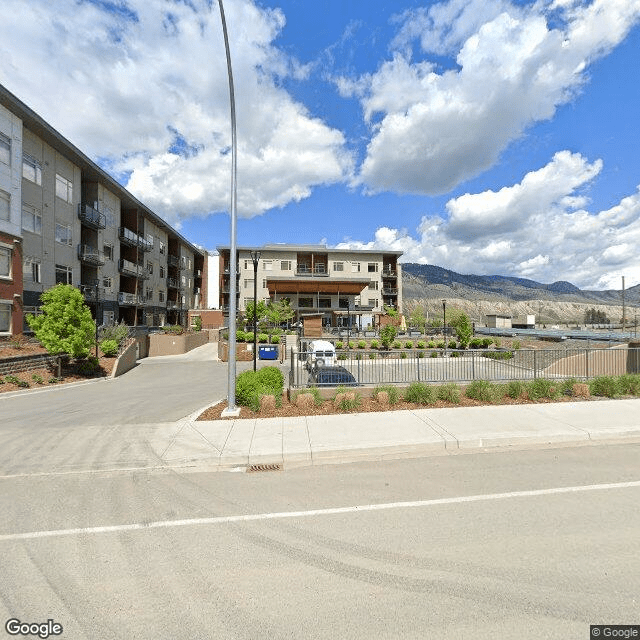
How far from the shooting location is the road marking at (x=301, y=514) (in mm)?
4031

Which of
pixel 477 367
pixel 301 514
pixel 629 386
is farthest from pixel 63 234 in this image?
pixel 629 386

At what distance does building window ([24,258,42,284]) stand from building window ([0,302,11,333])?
14.7ft

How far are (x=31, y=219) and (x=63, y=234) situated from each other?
3791 millimetres

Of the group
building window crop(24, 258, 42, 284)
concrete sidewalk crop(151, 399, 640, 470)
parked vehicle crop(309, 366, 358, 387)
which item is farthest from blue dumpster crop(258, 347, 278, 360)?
building window crop(24, 258, 42, 284)

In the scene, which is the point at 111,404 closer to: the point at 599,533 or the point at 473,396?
the point at 473,396

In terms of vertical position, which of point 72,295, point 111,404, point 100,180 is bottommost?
point 111,404

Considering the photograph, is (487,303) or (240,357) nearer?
(240,357)

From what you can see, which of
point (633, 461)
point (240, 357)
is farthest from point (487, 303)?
point (633, 461)

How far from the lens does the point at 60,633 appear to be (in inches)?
106

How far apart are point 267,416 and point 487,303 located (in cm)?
19324

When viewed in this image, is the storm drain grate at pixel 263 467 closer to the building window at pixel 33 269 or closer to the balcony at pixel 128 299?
the building window at pixel 33 269

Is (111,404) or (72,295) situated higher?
(72,295)

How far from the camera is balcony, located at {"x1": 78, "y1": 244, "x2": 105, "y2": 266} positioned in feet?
99.3

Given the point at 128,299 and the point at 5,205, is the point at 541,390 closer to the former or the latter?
the point at 5,205
